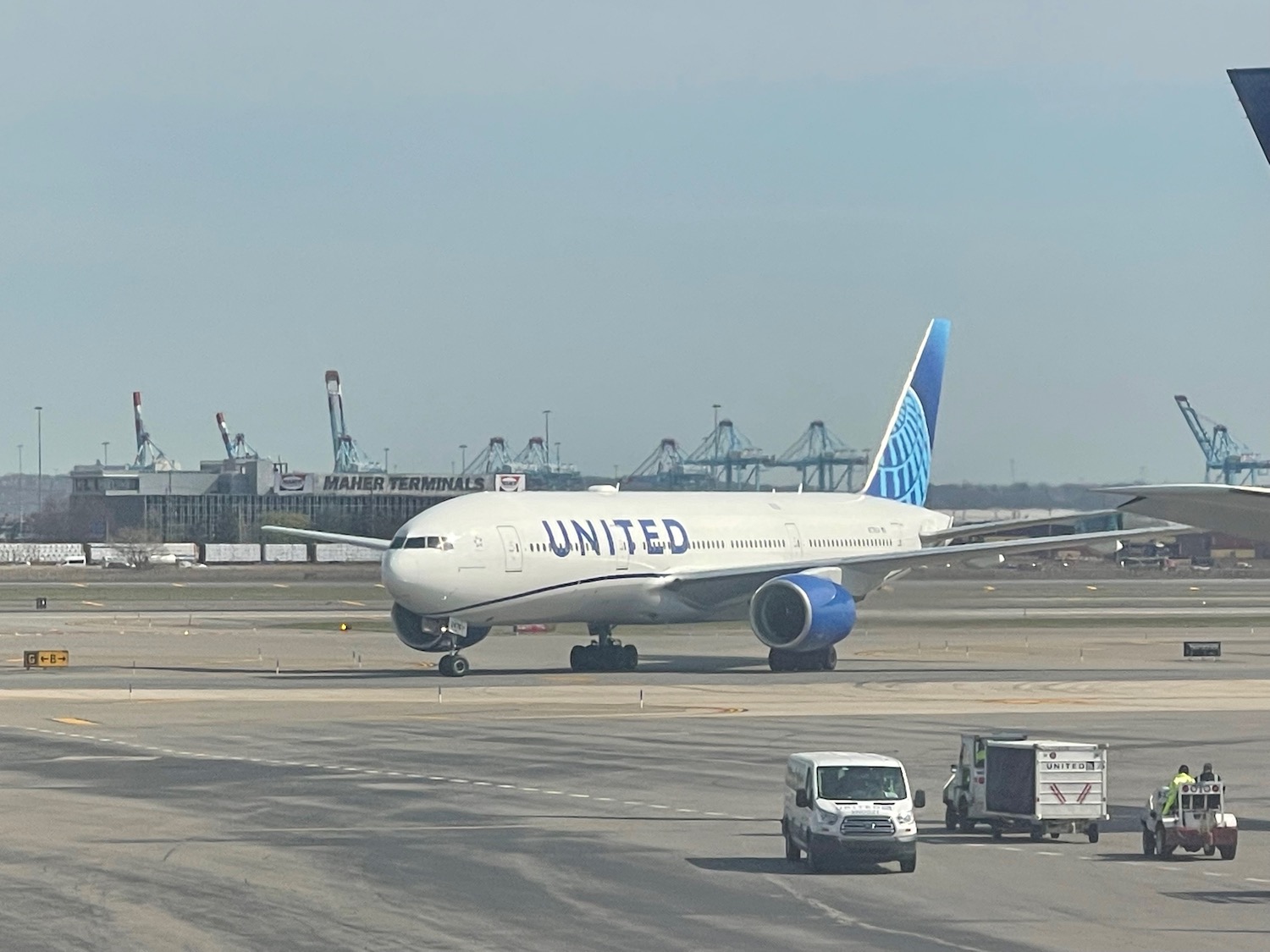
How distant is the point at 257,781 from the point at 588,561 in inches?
1031

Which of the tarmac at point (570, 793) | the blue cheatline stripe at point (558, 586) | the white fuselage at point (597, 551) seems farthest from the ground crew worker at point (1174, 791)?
the blue cheatline stripe at point (558, 586)

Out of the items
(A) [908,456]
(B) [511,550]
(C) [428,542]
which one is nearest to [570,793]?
(C) [428,542]

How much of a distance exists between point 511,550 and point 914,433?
84.8 feet

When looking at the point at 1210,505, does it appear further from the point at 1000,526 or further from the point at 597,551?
the point at 1000,526

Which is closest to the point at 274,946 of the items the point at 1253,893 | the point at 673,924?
the point at 673,924

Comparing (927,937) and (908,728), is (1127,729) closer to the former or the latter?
(908,728)

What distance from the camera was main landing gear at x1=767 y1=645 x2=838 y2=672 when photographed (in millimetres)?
63438

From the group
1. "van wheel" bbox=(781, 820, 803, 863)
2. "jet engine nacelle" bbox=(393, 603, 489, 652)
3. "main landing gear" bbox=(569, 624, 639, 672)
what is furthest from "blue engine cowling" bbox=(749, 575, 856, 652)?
"van wheel" bbox=(781, 820, 803, 863)

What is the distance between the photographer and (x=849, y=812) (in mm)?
26406

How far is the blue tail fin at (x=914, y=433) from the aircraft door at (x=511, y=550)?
70.1 ft

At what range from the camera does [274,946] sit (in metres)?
21.2

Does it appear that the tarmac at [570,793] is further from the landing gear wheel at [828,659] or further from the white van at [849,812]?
the white van at [849,812]

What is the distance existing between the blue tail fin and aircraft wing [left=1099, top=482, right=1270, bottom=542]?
171 feet

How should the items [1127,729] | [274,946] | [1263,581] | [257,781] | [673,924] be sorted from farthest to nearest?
[1263,581], [1127,729], [257,781], [673,924], [274,946]
